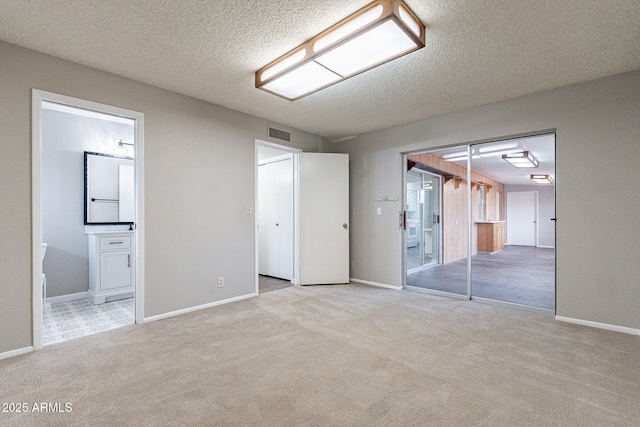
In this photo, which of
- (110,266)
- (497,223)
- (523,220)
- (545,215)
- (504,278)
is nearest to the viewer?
(110,266)

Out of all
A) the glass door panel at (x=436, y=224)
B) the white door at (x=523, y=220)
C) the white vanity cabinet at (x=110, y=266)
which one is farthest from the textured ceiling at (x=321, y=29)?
the white door at (x=523, y=220)

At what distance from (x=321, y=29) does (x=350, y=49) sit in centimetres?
27

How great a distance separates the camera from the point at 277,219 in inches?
214

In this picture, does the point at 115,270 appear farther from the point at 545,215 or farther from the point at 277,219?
the point at 545,215

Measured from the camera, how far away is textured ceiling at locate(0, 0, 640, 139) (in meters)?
2.03

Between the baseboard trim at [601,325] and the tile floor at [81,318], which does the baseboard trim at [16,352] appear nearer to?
the tile floor at [81,318]

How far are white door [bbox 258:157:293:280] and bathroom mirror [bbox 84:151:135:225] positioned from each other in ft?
7.10

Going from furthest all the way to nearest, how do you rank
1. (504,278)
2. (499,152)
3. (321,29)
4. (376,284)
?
(499,152), (504,278), (376,284), (321,29)

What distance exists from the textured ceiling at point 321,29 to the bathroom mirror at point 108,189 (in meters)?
1.97

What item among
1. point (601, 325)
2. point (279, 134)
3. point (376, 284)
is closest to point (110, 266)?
point (279, 134)

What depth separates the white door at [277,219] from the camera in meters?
5.16

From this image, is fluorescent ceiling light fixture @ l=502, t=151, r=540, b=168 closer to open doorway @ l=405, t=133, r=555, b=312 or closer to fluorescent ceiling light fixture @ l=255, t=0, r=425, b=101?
open doorway @ l=405, t=133, r=555, b=312

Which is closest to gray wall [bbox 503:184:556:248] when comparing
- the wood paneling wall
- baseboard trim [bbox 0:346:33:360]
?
the wood paneling wall

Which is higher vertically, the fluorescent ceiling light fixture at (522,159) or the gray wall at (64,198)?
the fluorescent ceiling light fixture at (522,159)
